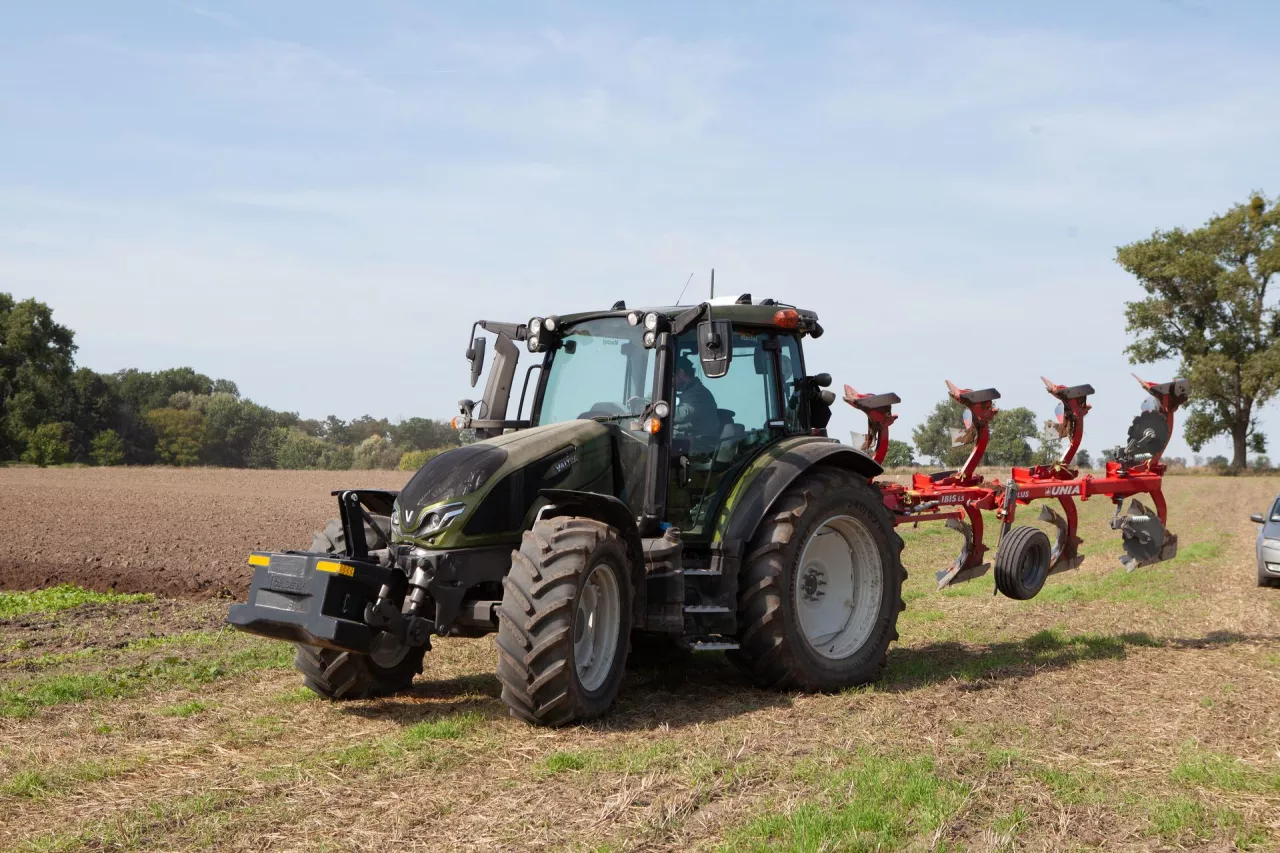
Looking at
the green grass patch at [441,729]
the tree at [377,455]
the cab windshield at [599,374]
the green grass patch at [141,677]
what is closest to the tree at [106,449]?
the tree at [377,455]

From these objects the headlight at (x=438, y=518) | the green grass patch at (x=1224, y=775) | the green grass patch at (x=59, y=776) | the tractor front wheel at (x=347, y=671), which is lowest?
the green grass patch at (x=59, y=776)

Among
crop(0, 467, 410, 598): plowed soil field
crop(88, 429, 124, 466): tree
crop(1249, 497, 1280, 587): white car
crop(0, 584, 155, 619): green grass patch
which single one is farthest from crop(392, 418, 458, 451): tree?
crop(1249, 497, 1280, 587): white car

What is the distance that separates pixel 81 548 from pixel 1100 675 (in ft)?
50.5

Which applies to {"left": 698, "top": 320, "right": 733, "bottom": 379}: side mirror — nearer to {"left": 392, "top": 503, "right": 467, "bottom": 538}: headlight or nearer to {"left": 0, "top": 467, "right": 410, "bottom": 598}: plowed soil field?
{"left": 392, "top": 503, "right": 467, "bottom": 538}: headlight

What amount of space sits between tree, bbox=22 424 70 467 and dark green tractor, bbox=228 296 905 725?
→ 171ft

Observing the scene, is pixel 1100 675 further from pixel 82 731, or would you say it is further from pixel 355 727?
pixel 82 731

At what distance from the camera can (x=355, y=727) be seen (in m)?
6.81

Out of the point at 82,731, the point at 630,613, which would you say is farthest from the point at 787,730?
the point at 82,731

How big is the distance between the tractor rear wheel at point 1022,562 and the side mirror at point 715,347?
3976 mm

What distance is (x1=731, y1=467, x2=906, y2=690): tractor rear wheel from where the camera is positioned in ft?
24.9

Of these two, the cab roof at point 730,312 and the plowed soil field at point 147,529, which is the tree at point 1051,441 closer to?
the cab roof at point 730,312

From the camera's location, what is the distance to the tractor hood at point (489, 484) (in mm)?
6824

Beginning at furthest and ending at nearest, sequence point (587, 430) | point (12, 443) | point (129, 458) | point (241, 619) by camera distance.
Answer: point (129, 458)
point (12, 443)
point (587, 430)
point (241, 619)

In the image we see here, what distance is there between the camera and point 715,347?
6.98 m
